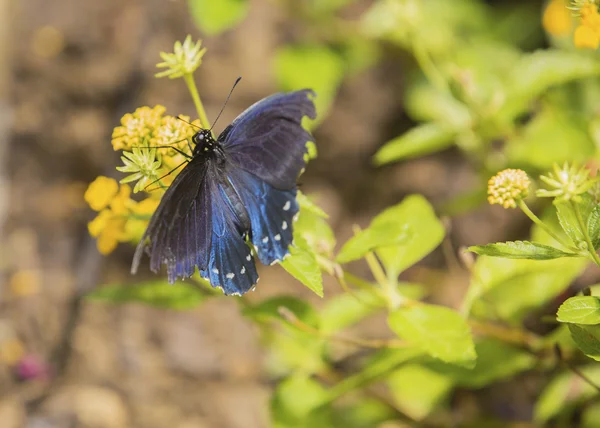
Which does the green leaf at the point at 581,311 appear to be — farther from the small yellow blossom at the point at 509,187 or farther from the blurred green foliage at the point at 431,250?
the small yellow blossom at the point at 509,187

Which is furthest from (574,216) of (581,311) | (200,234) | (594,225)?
(200,234)

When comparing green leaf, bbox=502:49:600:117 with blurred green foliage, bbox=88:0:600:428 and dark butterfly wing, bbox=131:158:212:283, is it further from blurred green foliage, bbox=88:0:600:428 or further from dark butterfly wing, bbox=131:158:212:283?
dark butterfly wing, bbox=131:158:212:283

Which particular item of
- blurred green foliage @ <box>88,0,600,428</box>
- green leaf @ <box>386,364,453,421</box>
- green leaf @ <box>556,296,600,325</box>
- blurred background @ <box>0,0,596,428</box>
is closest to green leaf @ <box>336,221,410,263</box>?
blurred green foliage @ <box>88,0,600,428</box>

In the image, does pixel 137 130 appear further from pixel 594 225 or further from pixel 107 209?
pixel 594 225

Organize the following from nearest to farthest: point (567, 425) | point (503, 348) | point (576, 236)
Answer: point (576, 236) → point (503, 348) → point (567, 425)

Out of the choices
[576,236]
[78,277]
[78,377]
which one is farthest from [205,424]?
[576,236]

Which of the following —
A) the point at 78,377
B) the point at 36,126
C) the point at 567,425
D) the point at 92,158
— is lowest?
the point at 567,425

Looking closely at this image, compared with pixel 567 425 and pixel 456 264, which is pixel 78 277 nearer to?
pixel 456 264
